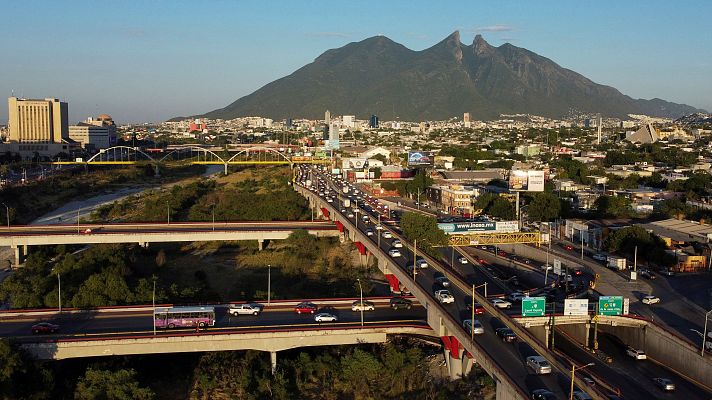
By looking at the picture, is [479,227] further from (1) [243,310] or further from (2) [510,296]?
(1) [243,310]

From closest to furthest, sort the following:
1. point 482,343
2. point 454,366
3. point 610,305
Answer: point 482,343, point 454,366, point 610,305

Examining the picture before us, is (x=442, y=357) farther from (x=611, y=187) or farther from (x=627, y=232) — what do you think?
(x=611, y=187)

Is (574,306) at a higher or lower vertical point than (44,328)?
higher

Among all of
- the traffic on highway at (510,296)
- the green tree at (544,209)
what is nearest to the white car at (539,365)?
the traffic on highway at (510,296)

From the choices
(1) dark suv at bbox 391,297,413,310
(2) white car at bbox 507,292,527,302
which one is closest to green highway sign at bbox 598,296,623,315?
(2) white car at bbox 507,292,527,302

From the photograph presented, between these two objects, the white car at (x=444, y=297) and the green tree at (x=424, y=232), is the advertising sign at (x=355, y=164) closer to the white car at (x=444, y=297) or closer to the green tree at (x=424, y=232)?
the green tree at (x=424, y=232)

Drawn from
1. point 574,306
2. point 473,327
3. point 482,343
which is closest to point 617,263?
point 574,306
